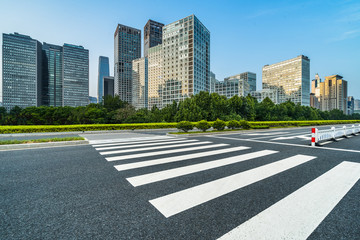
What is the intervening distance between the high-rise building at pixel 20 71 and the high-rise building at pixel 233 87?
15934 cm

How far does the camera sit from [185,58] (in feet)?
337

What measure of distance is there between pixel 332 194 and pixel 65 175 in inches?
241

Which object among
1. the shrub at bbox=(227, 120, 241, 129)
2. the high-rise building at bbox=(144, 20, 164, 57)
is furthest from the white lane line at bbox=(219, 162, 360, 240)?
the high-rise building at bbox=(144, 20, 164, 57)

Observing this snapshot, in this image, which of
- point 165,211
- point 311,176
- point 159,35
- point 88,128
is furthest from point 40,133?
point 159,35

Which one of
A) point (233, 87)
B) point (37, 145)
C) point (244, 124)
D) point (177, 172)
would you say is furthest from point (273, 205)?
point (233, 87)

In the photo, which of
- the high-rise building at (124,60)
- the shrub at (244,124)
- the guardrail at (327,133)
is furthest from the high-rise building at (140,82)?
the guardrail at (327,133)

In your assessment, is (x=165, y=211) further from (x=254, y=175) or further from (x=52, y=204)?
(x=254, y=175)

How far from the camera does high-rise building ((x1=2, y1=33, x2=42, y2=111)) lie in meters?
130

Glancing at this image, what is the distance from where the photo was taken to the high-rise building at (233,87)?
132 metres

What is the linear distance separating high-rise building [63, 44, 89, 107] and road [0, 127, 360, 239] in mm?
183053

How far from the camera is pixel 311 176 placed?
4207 millimetres

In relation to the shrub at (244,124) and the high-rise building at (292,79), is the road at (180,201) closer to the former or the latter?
the shrub at (244,124)

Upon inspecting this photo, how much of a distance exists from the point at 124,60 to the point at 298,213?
631ft

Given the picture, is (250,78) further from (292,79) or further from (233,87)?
(233,87)
